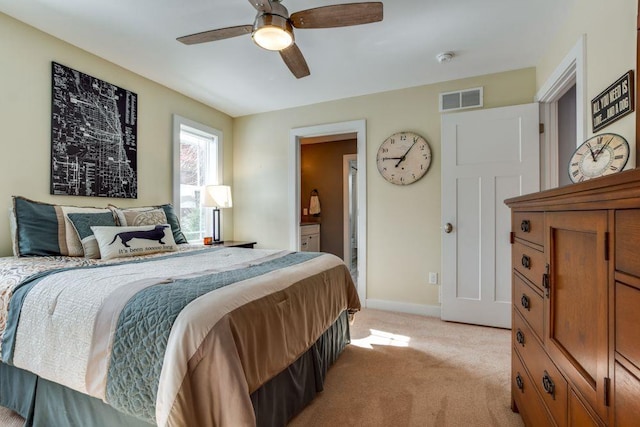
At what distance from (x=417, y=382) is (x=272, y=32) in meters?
2.34

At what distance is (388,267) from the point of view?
11.5 feet

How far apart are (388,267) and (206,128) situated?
284cm

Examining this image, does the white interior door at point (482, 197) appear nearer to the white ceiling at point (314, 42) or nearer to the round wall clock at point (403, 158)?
the round wall clock at point (403, 158)

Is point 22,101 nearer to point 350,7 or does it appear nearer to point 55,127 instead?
point 55,127

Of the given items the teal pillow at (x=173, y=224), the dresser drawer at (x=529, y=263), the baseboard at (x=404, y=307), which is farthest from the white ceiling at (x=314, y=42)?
the baseboard at (x=404, y=307)

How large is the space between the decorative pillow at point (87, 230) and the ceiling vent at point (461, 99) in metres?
3.34

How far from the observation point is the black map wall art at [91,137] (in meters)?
2.42

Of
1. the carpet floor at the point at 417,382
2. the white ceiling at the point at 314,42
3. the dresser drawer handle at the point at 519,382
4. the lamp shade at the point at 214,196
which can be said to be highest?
the white ceiling at the point at 314,42

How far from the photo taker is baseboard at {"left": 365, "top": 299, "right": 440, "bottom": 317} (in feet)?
10.7

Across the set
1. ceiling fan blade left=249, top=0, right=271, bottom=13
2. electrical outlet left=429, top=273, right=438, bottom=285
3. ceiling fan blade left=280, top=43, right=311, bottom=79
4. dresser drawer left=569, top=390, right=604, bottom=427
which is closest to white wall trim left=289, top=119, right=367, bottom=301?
electrical outlet left=429, top=273, right=438, bottom=285

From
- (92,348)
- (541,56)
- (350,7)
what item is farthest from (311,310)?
(541,56)

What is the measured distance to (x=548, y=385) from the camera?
3.59 feet

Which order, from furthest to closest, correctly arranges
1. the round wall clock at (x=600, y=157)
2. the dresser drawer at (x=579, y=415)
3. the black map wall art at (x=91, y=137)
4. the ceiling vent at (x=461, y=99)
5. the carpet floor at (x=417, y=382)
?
1. the ceiling vent at (x=461, y=99)
2. the black map wall art at (x=91, y=137)
3. the carpet floor at (x=417, y=382)
4. the round wall clock at (x=600, y=157)
5. the dresser drawer at (x=579, y=415)

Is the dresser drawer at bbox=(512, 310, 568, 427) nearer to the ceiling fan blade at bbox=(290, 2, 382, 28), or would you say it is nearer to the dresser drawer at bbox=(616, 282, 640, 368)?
the dresser drawer at bbox=(616, 282, 640, 368)
